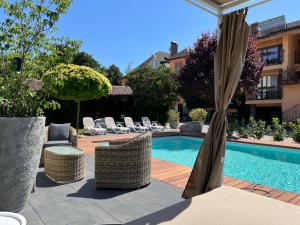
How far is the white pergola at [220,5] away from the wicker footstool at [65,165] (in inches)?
133

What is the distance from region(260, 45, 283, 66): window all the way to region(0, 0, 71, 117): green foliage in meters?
21.6

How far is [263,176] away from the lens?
6.81 meters

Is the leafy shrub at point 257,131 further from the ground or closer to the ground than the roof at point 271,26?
closer to the ground

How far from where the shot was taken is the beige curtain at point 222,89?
11.3 ft

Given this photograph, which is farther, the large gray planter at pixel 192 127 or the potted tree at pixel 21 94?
the large gray planter at pixel 192 127

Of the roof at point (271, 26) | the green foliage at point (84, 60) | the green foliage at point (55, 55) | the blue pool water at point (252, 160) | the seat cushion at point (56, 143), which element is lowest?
the blue pool water at point (252, 160)

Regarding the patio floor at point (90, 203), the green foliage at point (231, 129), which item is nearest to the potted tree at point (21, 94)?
the patio floor at point (90, 203)

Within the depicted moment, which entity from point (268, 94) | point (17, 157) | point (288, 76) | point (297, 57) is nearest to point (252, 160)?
point (17, 157)

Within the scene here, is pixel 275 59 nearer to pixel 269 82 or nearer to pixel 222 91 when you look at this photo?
pixel 269 82

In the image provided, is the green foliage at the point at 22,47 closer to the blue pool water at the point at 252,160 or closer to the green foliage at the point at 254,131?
the blue pool water at the point at 252,160

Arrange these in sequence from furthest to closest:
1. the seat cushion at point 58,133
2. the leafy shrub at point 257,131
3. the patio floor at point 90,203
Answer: the leafy shrub at point 257,131, the seat cushion at point 58,133, the patio floor at point 90,203

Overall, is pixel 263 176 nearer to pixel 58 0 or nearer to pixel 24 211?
pixel 24 211

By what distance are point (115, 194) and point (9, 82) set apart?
2.30 meters

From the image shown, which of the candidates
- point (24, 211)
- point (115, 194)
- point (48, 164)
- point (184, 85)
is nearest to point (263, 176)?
point (115, 194)
